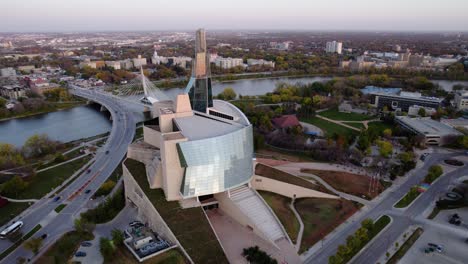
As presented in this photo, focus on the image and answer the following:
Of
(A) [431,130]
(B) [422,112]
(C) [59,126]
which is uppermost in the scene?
(B) [422,112]

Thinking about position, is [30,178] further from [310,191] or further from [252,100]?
[252,100]

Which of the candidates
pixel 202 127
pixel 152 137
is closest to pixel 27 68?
pixel 152 137

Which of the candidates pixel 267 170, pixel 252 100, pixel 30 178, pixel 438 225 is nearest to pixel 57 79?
pixel 252 100

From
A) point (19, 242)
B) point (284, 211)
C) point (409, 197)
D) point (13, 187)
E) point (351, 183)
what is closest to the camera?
point (19, 242)

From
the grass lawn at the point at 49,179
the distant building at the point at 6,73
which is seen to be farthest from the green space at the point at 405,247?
the distant building at the point at 6,73

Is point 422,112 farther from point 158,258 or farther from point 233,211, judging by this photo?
point 158,258

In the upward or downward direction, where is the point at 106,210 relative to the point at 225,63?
downward

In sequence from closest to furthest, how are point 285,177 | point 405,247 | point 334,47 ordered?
point 405,247 < point 285,177 < point 334,47

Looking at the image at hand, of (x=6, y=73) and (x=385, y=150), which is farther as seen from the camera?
(x=6, y=73)
